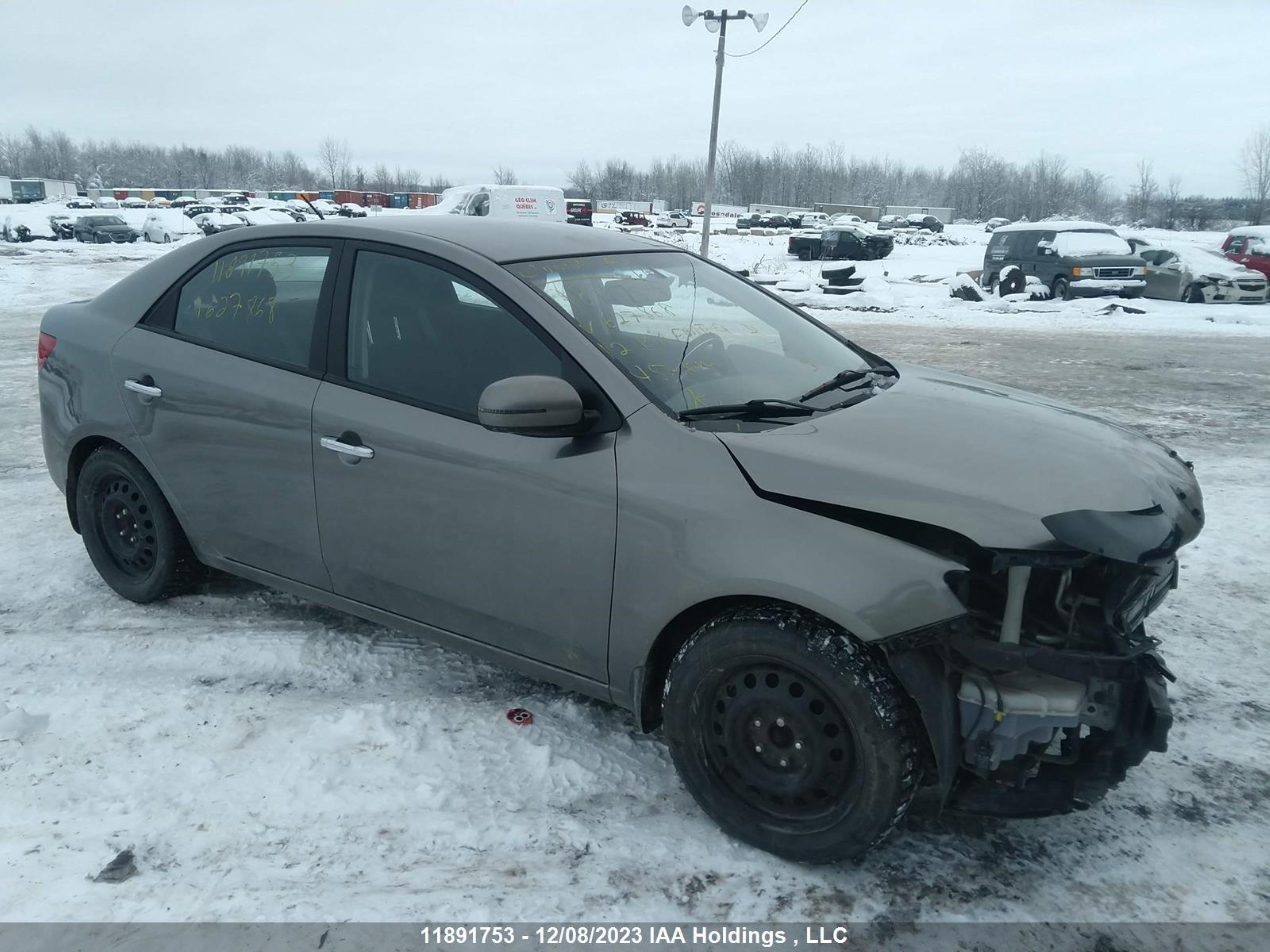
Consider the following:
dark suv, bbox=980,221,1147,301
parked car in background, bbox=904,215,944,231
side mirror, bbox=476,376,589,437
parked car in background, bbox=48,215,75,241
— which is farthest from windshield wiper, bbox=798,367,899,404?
parked car in background, bbox=904,215,944,231

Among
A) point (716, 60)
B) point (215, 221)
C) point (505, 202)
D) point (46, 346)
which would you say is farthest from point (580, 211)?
point (46, 346)

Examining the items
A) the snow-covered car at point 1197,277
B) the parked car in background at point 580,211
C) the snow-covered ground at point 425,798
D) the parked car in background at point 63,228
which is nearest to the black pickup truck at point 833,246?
the parked car in background at point 580,211

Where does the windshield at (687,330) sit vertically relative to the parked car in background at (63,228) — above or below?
above

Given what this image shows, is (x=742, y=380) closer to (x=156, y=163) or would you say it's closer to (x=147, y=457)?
(x=147, y=457)

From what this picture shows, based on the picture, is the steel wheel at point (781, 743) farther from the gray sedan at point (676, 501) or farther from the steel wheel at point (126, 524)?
the steel wheel at point (126, 524)

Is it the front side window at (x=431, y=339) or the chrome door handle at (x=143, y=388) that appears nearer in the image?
the front side window at (x=431, y=339)

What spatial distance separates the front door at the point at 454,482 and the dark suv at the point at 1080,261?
754 inches

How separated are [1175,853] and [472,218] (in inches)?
131

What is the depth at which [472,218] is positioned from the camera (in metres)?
3.75

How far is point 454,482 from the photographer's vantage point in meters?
2.91

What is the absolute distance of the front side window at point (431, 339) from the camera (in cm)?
293

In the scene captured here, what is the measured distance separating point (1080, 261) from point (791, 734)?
64.2ft

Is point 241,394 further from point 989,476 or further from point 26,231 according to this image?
point 26,231

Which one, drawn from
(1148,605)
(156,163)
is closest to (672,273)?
(1148,605)
